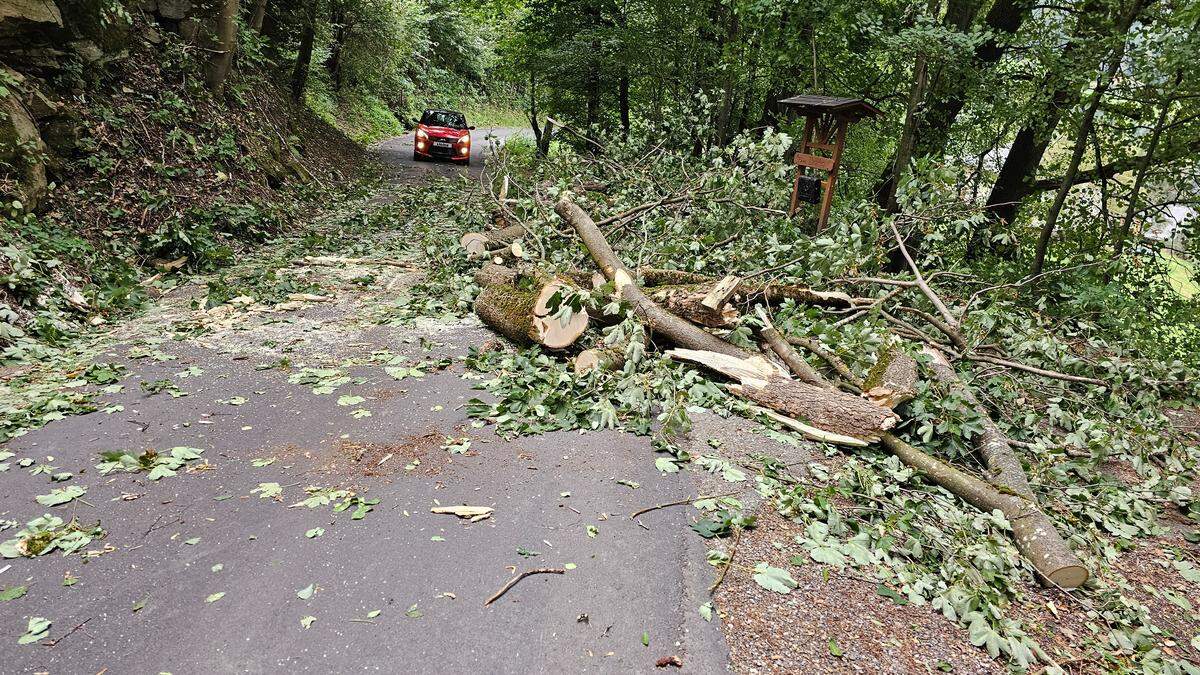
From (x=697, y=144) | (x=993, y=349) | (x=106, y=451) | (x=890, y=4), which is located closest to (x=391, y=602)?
(x=106, y=451)

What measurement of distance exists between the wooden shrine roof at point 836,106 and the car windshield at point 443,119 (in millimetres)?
14502

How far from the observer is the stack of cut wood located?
148 inches

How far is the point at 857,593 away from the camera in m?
2.93

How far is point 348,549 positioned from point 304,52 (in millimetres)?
16590

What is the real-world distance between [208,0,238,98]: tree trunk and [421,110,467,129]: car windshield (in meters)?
8.90

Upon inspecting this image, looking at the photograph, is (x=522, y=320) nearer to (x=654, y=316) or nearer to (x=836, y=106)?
(x=654, y=316)

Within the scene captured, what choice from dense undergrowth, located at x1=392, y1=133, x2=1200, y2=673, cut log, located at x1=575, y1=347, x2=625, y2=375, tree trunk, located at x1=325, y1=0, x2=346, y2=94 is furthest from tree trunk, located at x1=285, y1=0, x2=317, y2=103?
cut log, located at x1=575, y1=347, x2=625, y2=375

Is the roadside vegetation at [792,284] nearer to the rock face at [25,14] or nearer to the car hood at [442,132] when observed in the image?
the rock face at [25,14]

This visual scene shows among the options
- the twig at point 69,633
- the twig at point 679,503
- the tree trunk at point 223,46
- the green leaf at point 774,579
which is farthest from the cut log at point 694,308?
the tree trunk at point 223,46

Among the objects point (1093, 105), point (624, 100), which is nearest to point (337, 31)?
point (624, 100)

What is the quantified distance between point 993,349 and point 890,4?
5902 millimetres

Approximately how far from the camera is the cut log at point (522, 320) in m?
5.37

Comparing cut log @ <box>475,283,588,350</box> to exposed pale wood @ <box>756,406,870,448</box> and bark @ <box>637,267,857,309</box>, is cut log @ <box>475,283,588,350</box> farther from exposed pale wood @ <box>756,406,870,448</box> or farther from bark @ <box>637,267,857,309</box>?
exposed pale wood @ <box>756,406,870,448</box>

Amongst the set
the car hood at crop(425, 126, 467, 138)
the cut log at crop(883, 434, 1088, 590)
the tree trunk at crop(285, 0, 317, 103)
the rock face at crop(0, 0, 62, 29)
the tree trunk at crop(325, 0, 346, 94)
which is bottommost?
the cut log at crop(883, 434, 1088, 590)
